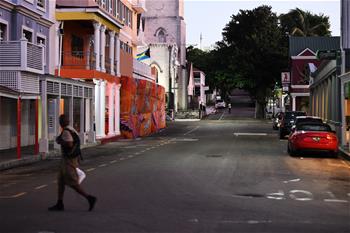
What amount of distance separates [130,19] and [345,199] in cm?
4072

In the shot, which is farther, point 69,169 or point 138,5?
point 138,5

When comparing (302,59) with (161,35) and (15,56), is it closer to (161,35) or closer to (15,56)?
(161,35)

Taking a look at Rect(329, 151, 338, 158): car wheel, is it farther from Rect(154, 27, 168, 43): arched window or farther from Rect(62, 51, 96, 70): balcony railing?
Rect(154, 27, 168, 43): arched window

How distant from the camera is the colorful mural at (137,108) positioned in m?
40.2

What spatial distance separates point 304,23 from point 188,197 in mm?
73622

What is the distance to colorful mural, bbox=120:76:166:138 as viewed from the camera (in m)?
40.2

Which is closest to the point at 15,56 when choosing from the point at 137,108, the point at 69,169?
the point at 69,169

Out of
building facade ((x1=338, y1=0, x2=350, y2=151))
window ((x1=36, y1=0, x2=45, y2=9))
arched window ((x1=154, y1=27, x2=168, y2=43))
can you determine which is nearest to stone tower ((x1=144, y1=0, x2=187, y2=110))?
arched window ((x1=154, y1=27, x2=168, y2=43))

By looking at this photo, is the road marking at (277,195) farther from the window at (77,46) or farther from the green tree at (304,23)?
the green tree at (304,23)

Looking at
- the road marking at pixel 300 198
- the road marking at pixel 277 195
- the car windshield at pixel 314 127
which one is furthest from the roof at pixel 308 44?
the road marking at pixel 277 195

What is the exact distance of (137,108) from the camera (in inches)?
1679

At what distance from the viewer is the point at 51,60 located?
106 feet

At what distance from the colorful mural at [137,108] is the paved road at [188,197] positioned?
59.0ft

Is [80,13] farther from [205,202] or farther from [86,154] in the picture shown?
[205,202]
